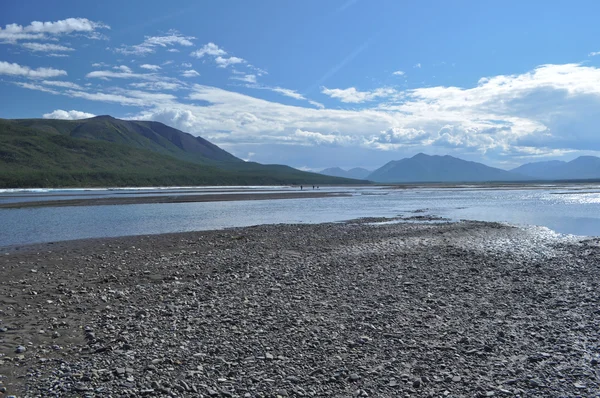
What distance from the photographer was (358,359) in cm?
971

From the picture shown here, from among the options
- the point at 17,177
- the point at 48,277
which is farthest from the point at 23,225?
the point at 17,177

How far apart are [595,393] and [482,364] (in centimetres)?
201

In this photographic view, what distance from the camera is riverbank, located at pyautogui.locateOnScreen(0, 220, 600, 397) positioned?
28.4 feet

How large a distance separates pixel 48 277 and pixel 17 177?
16290 centimetres

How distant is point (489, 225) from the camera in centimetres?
3753

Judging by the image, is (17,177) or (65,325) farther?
(17,177)

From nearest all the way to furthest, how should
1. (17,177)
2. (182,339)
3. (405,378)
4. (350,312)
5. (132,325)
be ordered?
1. (405,378)
2. (182,339)
3. (132,325)
4. (350,312)
5. (17,177)

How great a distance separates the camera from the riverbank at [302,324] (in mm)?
8656

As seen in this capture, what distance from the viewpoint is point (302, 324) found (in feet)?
39.0

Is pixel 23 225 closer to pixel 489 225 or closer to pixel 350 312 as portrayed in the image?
pixel 350 312

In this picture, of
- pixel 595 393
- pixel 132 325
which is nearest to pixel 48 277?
pixel 132 325

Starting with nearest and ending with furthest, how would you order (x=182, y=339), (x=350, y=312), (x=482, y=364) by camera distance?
(x=482, y=364), (x=182, y=339), (x=350, y=312)

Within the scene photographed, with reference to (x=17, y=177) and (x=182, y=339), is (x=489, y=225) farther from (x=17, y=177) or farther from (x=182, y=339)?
(x=17, y=177)

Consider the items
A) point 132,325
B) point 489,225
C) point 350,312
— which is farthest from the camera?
point 489,225
